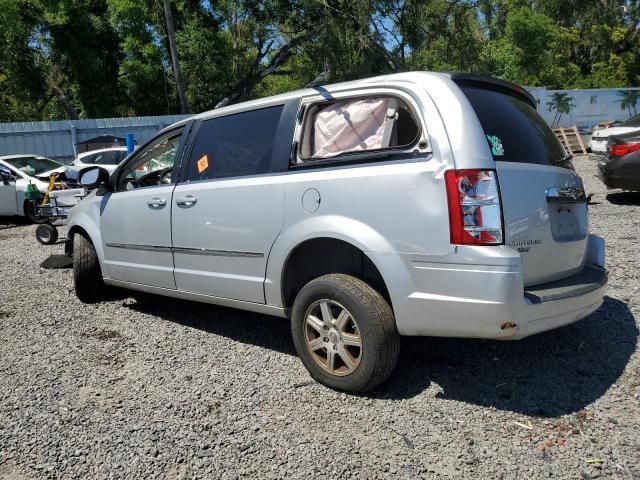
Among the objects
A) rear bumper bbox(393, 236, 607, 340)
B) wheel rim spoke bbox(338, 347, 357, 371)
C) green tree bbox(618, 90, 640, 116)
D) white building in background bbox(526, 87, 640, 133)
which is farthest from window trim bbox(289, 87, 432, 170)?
green tree bbox(618, 90, 640, 116)

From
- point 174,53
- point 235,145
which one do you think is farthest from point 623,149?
point 174,53

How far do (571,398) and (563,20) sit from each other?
3938 cm

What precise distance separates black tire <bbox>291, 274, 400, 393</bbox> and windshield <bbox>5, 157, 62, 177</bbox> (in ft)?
36.5

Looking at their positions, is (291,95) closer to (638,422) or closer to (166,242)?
(166,242)

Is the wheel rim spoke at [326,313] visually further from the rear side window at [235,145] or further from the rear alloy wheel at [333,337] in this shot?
the rear side window at [235,145]

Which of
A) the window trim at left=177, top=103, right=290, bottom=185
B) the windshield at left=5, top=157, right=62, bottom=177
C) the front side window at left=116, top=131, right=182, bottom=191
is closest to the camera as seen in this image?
the window trim at left=177, top=103, right=290, bottom=185

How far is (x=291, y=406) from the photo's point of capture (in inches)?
132

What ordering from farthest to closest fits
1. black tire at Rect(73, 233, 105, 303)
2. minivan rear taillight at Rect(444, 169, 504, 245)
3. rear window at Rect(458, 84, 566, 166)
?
black tire at Rect(73, 233, 105, 303) < rear window at Rect(458, 84, 566, 166) < minivan rear taillight at Rect(444, 169, 504, 245)

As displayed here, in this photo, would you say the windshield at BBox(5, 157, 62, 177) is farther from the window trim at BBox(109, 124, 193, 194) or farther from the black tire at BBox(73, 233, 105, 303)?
the window trim at BBox(109, 124, 193, 194)

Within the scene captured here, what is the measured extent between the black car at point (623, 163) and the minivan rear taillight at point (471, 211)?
7168 mm

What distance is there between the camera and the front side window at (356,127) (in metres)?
3.28

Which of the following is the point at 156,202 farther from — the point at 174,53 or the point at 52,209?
the point at 174,53

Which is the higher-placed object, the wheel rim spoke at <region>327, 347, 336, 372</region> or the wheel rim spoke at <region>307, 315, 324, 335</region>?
the wheel rim spoke at <region>307, 315, 324, 335</region>

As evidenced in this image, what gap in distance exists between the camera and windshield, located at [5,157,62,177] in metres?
12.6
